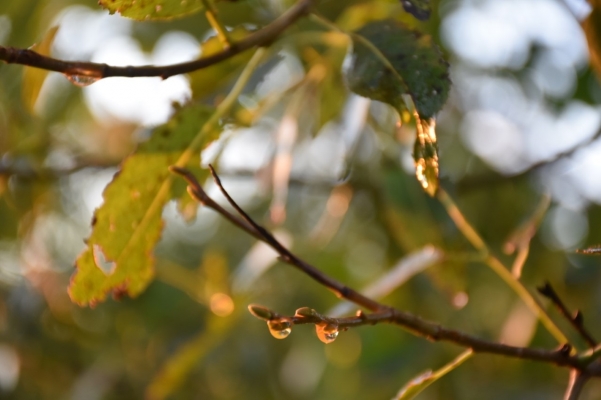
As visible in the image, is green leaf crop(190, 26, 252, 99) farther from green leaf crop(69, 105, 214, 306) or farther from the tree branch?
the tree branch

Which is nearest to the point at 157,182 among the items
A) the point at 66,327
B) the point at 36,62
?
the point at 36,62

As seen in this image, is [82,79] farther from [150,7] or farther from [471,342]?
[471,342]

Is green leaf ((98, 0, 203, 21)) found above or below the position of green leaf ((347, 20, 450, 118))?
above

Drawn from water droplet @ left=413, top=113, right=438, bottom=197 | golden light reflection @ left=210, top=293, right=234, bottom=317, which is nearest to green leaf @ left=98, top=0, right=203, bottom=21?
water droplet @ left=413, top=113, right=438, bottom=197

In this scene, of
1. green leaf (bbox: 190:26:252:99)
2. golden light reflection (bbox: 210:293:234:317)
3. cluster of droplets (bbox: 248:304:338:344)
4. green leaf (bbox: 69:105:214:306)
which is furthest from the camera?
golden light reflection (bbox: 210:293:234:317)

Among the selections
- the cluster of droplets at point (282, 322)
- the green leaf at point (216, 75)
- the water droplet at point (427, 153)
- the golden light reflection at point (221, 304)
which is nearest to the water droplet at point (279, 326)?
the cluster of droplets at point (282, 322)
